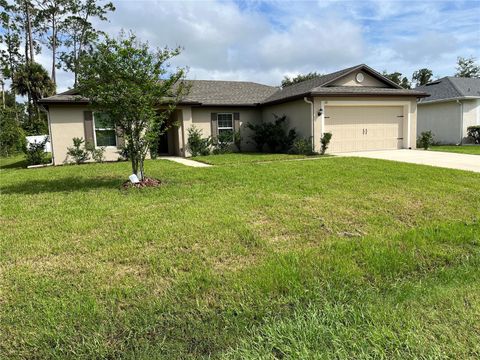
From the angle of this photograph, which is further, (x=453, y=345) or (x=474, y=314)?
(x=474, y=314)

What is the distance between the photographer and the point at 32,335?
248cm

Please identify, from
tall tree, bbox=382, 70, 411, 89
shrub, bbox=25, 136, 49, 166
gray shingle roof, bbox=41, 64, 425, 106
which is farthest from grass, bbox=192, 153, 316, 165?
tall tree, bbox=382, 70, 411, 89

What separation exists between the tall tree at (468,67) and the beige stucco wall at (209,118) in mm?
39874

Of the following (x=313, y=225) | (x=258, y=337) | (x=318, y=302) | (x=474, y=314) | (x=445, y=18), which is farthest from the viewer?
(x=445, y=18)

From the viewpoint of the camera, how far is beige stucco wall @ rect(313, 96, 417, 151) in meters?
14.5

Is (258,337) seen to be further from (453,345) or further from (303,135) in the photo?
(303,135)

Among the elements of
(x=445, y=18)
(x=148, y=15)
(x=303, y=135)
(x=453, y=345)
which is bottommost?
(x=453, y=345)

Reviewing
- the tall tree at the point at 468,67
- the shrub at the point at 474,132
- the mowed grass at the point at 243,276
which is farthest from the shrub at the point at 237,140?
the tall tree at the point at 468,67

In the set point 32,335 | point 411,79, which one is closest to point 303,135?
point 32,335

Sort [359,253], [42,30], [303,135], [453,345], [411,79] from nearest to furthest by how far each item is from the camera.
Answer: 1. [453,345]
2. [359,253]
3. [303,135]
4. [42,30]
5. [411,79]

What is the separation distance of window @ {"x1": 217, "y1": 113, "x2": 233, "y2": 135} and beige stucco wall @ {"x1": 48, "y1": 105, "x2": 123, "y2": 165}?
628cm

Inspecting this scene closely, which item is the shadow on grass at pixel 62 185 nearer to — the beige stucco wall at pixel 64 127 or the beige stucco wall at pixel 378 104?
the beige stucco wall at pixel 64 127

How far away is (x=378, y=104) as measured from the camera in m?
15.8

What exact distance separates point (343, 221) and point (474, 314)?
93.6 inches
